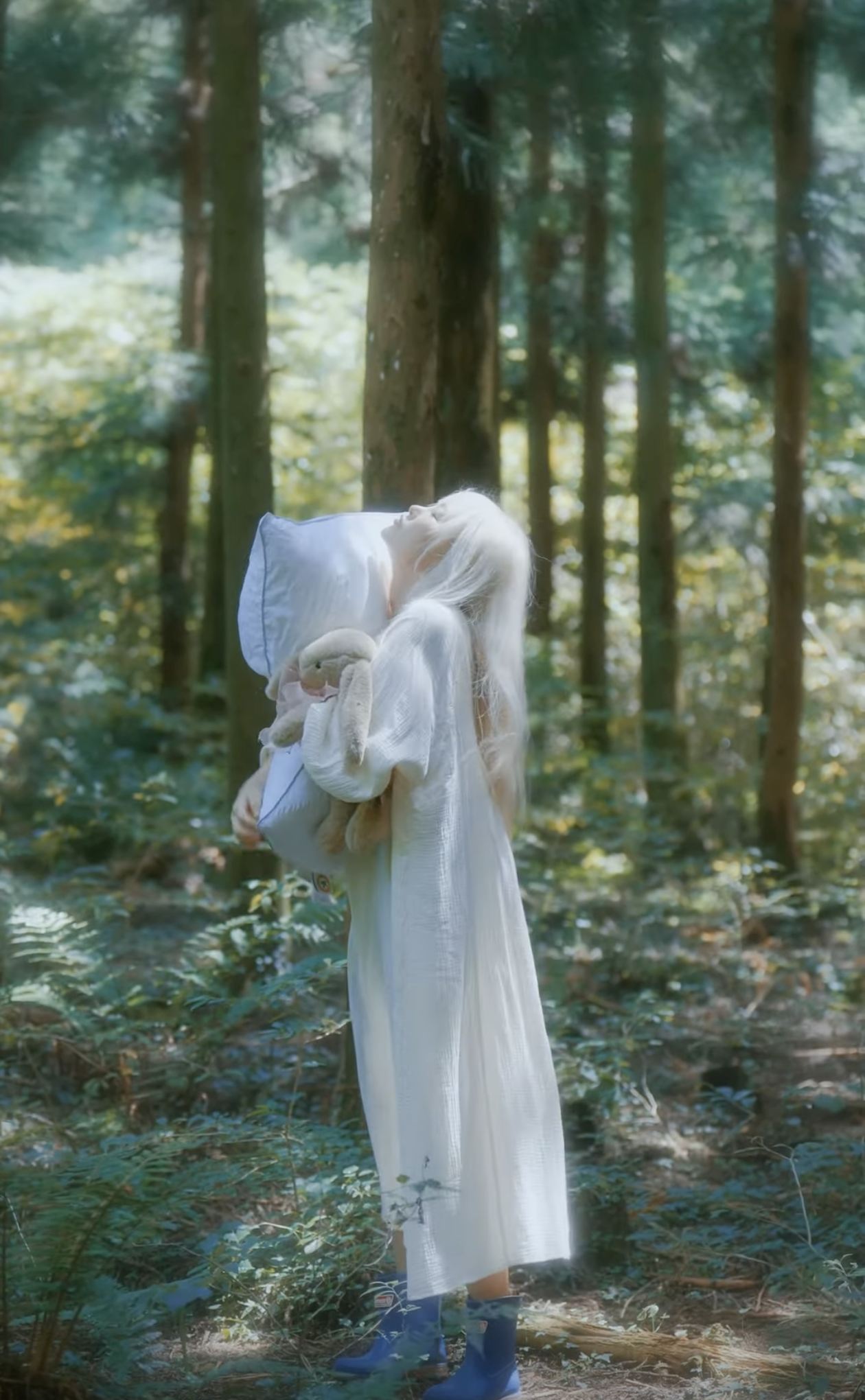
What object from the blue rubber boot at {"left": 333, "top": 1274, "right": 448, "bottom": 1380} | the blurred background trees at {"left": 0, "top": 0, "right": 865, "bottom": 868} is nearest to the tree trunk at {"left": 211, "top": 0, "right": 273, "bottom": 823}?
the blurred background trees at {"left": 0, "top": 0, "right": 865, "bottom": 868}

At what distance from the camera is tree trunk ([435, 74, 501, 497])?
26.8 ft

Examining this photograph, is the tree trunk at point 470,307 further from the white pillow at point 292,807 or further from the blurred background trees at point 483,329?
the white pillow at point 292,807

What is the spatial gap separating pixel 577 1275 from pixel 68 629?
443 inches

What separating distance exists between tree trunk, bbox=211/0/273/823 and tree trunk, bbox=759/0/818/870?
15.0 feet

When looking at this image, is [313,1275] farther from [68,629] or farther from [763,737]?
[68,629]

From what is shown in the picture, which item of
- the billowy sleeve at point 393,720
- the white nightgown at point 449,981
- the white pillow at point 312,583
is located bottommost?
the white nightgown at point 449,981

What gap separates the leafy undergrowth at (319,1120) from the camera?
3.79 metres

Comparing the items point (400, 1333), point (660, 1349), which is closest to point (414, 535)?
point (400, 1333)

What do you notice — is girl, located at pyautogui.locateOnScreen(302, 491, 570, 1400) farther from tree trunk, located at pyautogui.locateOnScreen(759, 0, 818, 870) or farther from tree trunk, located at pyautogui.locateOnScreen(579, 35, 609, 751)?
tree trunk, located at pyautogui.locateOnScreen(579, 35, 609, 751)

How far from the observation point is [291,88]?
1107 centimetres

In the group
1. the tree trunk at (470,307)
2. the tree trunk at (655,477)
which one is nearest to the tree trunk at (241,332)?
the tree trunk at (470,307)

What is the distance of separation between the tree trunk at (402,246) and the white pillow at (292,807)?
5.83ft

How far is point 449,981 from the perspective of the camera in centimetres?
373

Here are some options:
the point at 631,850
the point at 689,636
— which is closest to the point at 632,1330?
the point at 631,850
